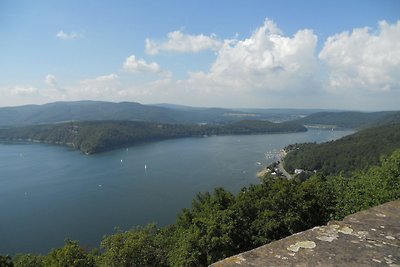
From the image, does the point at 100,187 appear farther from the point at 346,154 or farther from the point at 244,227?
the point at 346,154

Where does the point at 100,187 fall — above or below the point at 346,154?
below

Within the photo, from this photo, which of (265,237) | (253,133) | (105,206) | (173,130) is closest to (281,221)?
(265,237)

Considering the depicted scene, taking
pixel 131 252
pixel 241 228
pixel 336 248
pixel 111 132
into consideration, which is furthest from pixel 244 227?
pixel 111 132

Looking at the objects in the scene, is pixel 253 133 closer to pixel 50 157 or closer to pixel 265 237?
pixel 50 157

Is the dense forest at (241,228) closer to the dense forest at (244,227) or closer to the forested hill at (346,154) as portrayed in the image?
the dense forest at (244,227)

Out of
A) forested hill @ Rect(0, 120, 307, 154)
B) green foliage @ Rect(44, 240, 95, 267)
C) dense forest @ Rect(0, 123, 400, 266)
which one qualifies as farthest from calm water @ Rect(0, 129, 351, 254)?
dense forest @ Rect(0, 123, 400, 266)

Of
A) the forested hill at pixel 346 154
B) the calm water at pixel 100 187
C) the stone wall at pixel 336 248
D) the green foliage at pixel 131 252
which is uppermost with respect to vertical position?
the stone wall at pixel 336 248

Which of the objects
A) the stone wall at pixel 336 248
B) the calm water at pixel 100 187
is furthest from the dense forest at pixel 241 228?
the calm water at pixel 100 187
